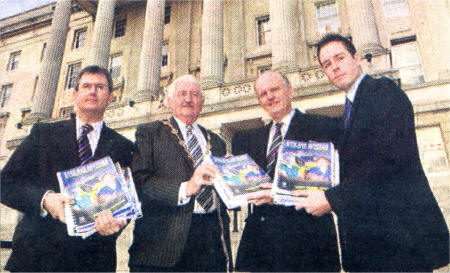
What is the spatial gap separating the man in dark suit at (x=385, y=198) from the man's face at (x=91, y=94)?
263cm

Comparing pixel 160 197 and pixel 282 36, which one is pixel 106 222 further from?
pixel 282 36

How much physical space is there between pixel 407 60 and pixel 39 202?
2444 centimetres

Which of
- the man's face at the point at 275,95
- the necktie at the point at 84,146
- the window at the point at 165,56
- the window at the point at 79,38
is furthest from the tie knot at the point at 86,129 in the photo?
the window at the point at 79,38

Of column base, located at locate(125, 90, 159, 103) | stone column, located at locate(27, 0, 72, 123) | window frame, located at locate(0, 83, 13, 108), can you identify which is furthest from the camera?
window frame, located at locate(0, 83, 13, 108)

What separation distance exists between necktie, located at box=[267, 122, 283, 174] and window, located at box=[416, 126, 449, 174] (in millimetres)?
13872

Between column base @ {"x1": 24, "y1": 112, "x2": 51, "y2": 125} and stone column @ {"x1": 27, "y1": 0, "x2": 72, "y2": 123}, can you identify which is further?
stone column @ {"x1": 27, "y1": 0, "x2": 72, "y2": 123}

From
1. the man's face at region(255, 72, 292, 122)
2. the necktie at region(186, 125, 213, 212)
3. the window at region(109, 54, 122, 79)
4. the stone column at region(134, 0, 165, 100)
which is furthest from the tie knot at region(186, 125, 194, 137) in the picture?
the window at region(109, 54, 122, 79)

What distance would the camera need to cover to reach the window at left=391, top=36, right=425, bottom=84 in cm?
2138

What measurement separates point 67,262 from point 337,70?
3409 millimetres

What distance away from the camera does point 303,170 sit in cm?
298

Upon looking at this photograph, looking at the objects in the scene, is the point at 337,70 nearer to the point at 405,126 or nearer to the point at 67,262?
the point at 405,126

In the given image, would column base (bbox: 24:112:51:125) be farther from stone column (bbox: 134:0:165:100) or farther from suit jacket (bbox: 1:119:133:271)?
suit jacket (bbox: 1:119:133:271)

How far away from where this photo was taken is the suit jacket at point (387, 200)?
8.30ft

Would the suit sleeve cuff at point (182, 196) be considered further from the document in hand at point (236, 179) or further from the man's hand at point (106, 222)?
the man's hand at point (106, 222)
